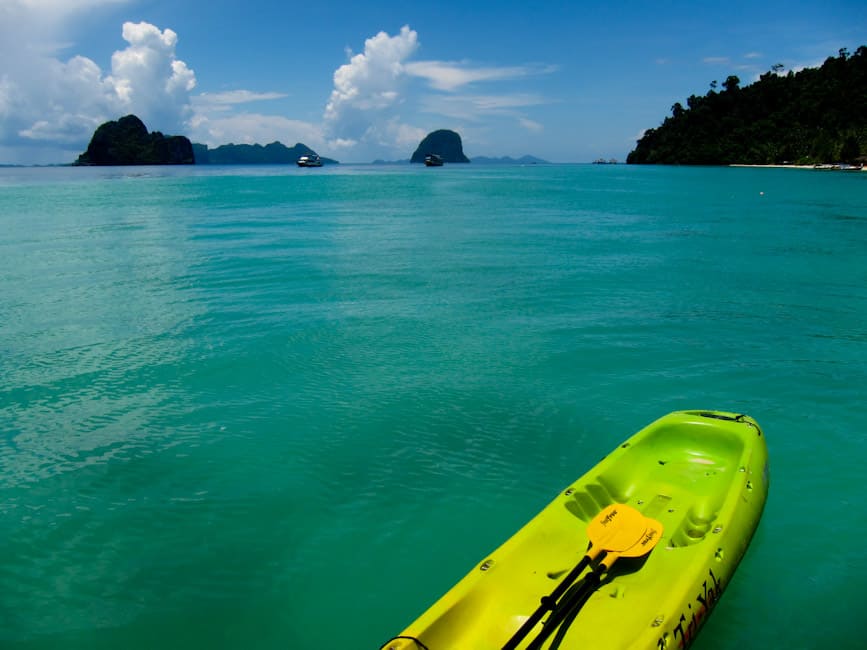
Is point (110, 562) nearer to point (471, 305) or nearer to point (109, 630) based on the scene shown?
point (109, 630)

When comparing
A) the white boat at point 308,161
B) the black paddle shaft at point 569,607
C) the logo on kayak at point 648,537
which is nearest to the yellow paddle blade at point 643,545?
the logo on kayak at point 648,537

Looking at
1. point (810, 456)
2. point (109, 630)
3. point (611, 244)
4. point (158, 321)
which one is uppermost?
point (611, 244)

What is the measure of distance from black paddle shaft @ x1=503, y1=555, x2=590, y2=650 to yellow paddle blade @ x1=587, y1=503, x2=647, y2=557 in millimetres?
258

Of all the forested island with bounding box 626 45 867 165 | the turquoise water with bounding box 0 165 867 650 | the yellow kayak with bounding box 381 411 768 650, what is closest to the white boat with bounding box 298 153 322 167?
the forested island with bounding box 626 45 867 165

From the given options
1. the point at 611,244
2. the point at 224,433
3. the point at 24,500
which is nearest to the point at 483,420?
the point at 224,433

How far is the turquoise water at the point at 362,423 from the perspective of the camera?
6.28 m

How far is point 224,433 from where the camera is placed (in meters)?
9.94

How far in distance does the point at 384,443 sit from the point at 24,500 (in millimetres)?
5073

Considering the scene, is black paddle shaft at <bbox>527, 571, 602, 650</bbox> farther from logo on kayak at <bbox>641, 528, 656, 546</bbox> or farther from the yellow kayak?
logo on kayak at <bbox>641, 528, 656, 546</bbox>

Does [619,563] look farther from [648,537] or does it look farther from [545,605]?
[545,605]

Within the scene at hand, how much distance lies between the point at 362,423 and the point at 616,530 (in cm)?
563

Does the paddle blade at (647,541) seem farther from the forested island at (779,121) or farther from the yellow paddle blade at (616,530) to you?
the forested island at (779,121)

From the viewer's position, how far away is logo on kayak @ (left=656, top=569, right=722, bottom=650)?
4379mm

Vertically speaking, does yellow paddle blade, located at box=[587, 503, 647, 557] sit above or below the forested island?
below
